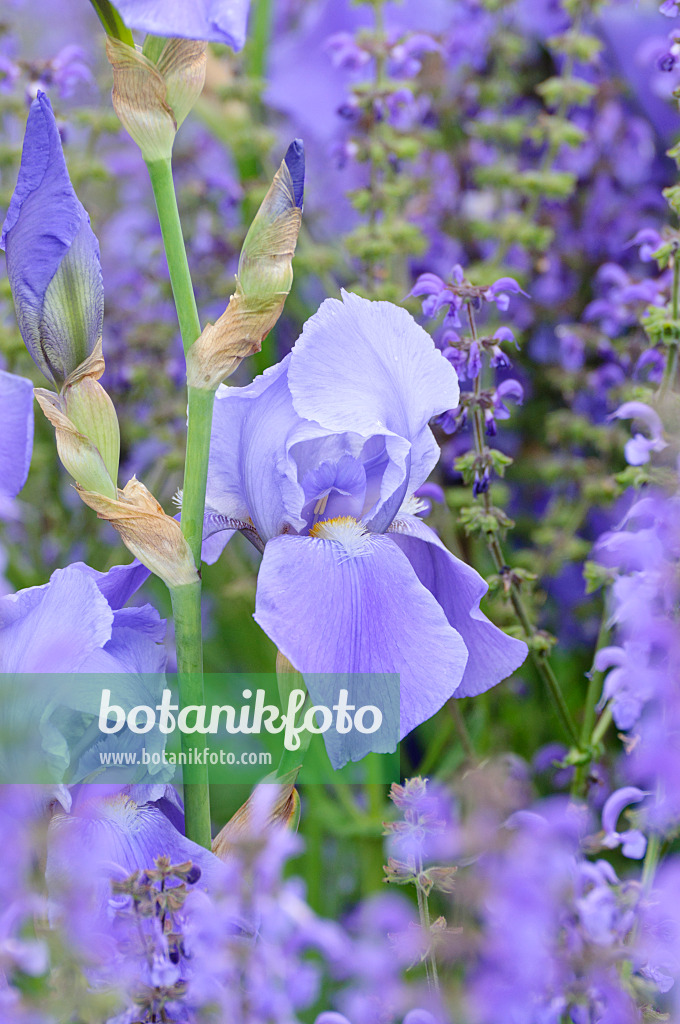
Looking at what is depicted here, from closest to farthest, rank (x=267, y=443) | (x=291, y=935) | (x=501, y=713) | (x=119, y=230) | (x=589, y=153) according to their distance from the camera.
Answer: (x=291, y=935)
(x=267, y=443)
(x=501, y=713)
(x=589, y=153)
(x=119, y=230)

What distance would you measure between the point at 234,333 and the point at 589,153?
70 centimetres

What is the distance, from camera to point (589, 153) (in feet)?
3.07

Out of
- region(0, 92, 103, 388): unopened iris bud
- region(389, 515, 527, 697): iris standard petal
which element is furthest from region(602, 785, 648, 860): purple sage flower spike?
region(0, 92, 103, 388): unopened iris bud

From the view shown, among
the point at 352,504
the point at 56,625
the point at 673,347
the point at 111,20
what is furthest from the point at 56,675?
the point at 673,347

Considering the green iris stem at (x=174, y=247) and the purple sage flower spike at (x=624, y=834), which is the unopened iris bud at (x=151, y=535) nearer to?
the green iris stem at (x=174, y=247)

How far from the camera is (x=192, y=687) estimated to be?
383 millimetres

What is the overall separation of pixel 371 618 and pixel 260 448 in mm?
82

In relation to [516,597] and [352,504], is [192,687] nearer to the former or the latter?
[352,504]

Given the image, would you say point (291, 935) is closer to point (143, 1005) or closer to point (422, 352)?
point (143, 1005)

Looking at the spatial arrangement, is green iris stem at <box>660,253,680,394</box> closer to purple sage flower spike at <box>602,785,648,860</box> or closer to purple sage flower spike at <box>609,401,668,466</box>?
purple sage flower spike at <box>609,401,668,466</box>

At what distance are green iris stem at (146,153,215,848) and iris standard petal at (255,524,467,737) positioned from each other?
0.04m

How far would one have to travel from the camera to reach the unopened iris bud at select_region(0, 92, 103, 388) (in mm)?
350

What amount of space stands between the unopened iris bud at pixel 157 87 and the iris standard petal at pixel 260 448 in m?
0.10

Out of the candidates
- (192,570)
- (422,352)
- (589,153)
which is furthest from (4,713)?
(589,153)
